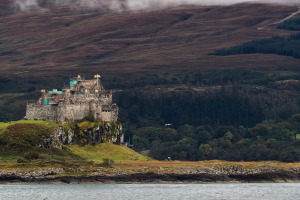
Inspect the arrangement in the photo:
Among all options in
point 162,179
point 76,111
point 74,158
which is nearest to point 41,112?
point 76,111

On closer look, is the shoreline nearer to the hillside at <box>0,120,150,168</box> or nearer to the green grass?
the hillside at <box>0,120,150,168</box>

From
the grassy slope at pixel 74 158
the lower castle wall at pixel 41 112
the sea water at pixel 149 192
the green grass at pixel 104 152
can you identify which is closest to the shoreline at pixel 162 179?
the sea water at pixel 149 192

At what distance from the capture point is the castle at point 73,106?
159 metres

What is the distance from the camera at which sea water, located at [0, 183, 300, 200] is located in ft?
404

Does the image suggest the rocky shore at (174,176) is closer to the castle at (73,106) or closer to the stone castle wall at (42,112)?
the castle at (73,106)

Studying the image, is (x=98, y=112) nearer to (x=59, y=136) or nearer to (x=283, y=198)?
(x=59, y=136)

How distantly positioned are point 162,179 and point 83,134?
18.5 meters

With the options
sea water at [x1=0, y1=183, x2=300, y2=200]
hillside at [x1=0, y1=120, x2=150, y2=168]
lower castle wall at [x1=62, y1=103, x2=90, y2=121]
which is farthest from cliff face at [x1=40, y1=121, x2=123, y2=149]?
sea water at [x1=0, y1=183, x2=300, y2=200]

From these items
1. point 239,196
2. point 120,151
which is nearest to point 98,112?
point 120,151

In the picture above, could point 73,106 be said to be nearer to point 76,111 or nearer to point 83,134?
point 76,111

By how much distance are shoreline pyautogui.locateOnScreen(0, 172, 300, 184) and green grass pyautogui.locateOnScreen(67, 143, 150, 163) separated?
797cm

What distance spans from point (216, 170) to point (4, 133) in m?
29.3

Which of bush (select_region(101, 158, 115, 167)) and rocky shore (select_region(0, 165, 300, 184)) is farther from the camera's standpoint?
bush (select_region(101, 158, 115, 167))

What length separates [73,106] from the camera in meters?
160
